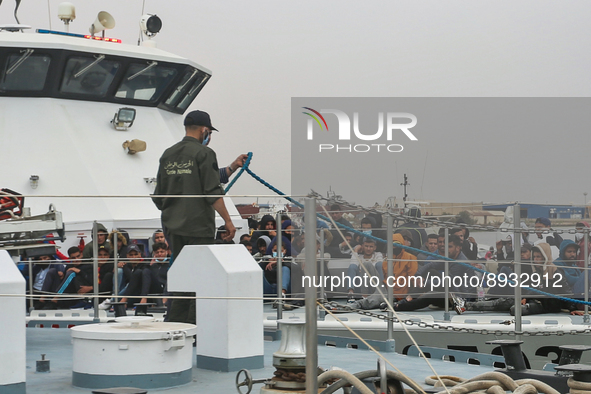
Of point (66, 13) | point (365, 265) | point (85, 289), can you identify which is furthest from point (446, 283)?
point (66, 13)

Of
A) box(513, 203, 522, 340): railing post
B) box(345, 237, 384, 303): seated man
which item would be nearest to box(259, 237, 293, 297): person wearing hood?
box(345, 237, 384, 303): seated man

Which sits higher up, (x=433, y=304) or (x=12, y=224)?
(x=12, y=224)

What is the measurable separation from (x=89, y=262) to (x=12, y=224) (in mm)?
2236

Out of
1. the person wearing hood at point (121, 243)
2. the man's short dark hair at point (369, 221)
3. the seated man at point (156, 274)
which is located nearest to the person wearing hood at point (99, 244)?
the person wearing hood at point (121, 243)

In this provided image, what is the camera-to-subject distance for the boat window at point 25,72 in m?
8.20

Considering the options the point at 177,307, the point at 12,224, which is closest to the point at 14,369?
the point at 177,307

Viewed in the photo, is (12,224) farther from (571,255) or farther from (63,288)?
(571,255)

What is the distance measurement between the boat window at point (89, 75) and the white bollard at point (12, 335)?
18.8 feet

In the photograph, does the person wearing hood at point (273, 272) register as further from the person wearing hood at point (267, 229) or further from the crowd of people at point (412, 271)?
the person wearing hood at point (267, 229)

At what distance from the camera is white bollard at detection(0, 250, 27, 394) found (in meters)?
3.09

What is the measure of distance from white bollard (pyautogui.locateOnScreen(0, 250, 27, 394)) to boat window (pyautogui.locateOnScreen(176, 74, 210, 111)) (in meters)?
6.85

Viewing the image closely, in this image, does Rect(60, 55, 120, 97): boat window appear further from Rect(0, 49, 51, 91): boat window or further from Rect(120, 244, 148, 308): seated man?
Rect(120, 244, 148, 308): seated man

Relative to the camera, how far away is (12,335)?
10.2ft

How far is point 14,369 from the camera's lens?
3.12 meters
